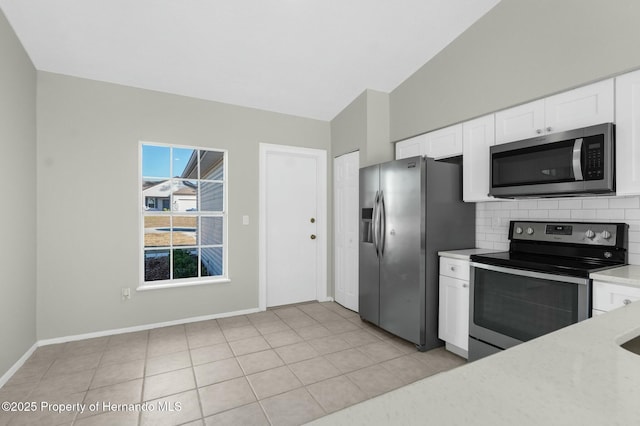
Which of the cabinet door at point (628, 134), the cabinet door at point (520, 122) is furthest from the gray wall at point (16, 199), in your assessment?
the cabinet door at point (628, 134)

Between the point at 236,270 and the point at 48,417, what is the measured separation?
204 cm

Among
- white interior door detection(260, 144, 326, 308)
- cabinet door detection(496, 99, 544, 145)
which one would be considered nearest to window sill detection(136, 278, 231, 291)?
white interior door detection(260, 144, 326, 308)

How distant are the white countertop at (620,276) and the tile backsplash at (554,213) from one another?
311 mm

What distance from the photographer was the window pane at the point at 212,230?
12.2ft

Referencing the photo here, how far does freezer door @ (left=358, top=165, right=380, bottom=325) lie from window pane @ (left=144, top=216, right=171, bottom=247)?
2168mm

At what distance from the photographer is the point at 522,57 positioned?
2418mm

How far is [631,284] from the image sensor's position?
5.39 ft

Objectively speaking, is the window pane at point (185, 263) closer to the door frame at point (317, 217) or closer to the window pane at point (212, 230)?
the window pane at point (212, 230)

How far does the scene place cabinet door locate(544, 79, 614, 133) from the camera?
1991 millimetres

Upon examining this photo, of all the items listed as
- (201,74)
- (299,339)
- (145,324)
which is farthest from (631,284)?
(145,324)

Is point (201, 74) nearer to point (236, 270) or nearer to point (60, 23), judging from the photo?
point (60, 23)

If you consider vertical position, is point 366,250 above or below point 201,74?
below

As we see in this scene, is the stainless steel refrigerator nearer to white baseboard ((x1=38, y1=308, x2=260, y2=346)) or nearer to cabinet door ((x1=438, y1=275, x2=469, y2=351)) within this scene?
cabinet door ((x1=438, y1=275, x2=469, y2=351))

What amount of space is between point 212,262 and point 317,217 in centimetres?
148
